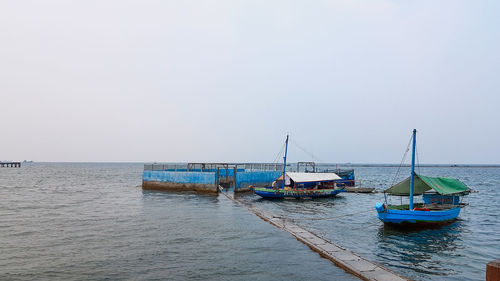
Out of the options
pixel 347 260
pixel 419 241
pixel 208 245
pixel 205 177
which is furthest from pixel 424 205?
pixel 205 177

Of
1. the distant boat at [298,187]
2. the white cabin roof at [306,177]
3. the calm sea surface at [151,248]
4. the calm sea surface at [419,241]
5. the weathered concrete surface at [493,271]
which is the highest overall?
the weathered concrete surface at [493,271]

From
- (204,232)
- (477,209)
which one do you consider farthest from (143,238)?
(477,209)

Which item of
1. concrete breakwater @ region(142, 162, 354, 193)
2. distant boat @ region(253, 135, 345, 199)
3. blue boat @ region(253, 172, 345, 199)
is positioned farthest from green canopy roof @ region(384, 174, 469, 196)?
concrete breakwater @ region(142, 162, 354, 193)

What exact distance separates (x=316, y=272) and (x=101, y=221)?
2064 cm

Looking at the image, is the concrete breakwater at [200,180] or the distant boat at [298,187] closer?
the distant boat at [298,187]

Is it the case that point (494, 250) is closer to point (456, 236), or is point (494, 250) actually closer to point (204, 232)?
point (456, 236)

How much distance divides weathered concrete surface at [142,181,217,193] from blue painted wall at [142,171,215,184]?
1.63 feet

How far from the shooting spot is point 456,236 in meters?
25.3

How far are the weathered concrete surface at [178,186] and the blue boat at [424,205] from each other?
26.3 metres

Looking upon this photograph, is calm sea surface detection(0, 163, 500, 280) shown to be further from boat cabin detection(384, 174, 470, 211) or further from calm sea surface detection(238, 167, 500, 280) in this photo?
boat cabin detection(384, 174, 470, 211)

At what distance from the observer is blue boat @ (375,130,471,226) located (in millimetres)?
26172

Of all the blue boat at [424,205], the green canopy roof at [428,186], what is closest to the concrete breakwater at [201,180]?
the green canopy roof at [428,186]

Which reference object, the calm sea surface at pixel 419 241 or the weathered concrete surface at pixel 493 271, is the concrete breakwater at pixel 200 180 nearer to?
the calm sea surface at pixel 419 241

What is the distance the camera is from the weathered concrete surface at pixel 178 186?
49.5m
